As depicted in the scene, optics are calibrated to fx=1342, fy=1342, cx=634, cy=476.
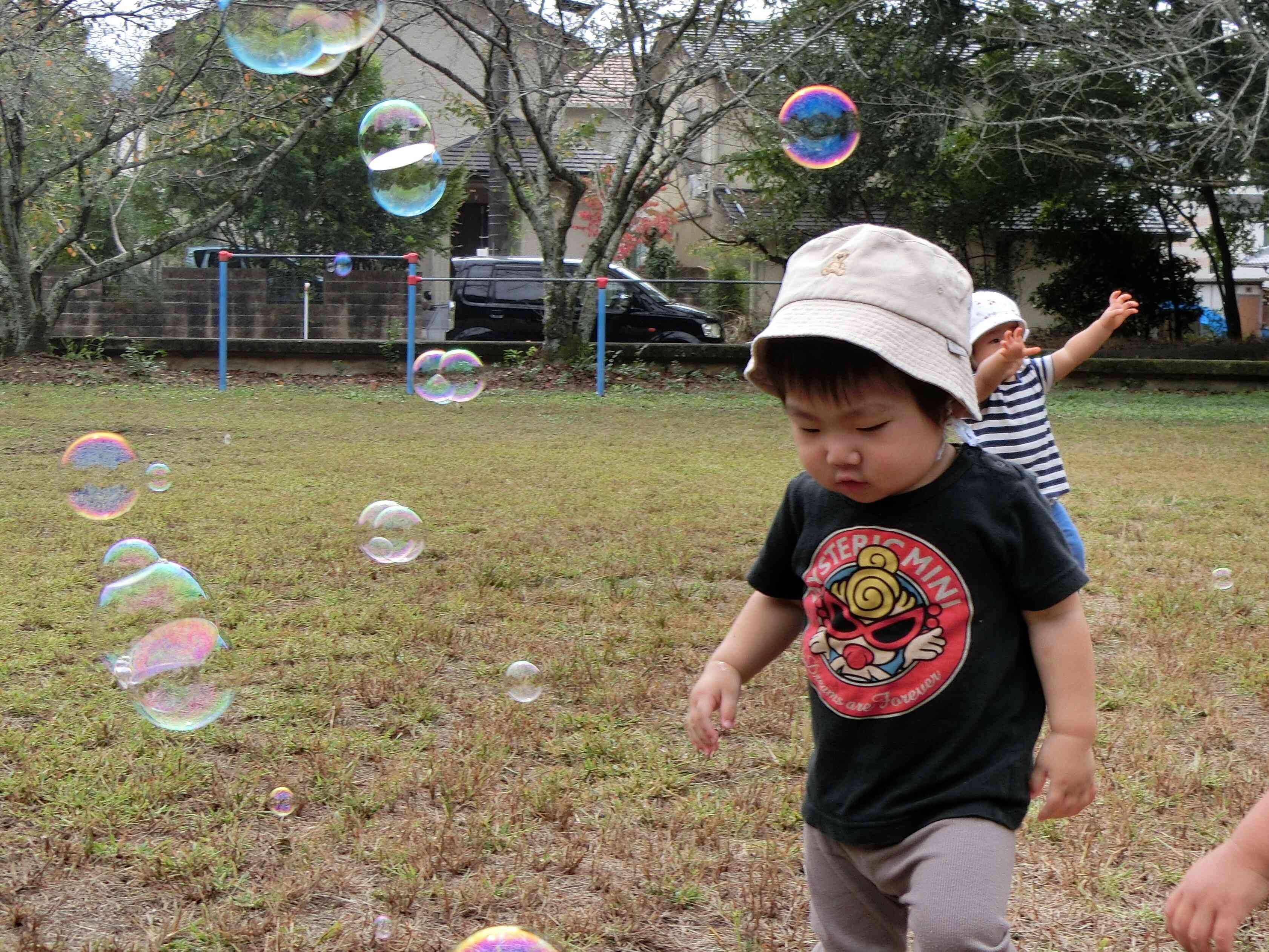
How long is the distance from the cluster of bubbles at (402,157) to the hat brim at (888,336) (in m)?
7.66

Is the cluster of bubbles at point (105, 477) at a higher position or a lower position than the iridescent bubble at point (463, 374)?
lower

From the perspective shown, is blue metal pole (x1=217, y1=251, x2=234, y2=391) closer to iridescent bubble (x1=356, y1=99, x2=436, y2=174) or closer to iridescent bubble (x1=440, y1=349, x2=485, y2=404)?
iridescent bubble (x1=440, y1=349, x2=485, y2=404)

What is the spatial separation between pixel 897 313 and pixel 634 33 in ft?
44.0

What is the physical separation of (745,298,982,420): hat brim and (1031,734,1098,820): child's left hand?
447 mm

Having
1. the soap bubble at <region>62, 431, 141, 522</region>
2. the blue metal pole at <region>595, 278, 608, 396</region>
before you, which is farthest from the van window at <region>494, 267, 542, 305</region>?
the soap bubble at <region>62, 431, 141, 522</region>

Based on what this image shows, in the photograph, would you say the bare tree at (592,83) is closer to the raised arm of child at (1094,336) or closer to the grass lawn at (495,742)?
the grass lawn at (495,742)

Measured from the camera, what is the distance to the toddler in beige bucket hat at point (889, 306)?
173 centimetres

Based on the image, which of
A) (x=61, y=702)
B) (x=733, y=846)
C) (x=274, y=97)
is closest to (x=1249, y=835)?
(x=733, y=846)

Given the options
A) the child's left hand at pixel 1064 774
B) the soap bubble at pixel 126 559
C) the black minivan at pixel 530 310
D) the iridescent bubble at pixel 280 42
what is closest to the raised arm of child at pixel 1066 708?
the child's left hand at pixel 1064 774

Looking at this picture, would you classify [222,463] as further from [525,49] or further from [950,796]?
[525,49]

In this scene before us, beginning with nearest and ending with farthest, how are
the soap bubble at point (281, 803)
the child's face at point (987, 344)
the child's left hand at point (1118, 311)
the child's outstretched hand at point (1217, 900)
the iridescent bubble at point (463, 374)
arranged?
1. the child's outstretched hand at point (1217, 900)
2. the soap bubble at point (281, 803)
3. the child's left hand at point (1118, 311)
4. the child's face at point (987, 344)
5. the iridescent bubble at point (463, 374)

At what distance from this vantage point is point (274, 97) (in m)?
16.6

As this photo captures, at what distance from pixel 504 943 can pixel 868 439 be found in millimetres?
1050

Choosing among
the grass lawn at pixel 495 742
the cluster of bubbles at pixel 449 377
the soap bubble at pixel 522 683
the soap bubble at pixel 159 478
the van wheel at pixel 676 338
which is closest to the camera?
the grass lawn at pixel 495 742
